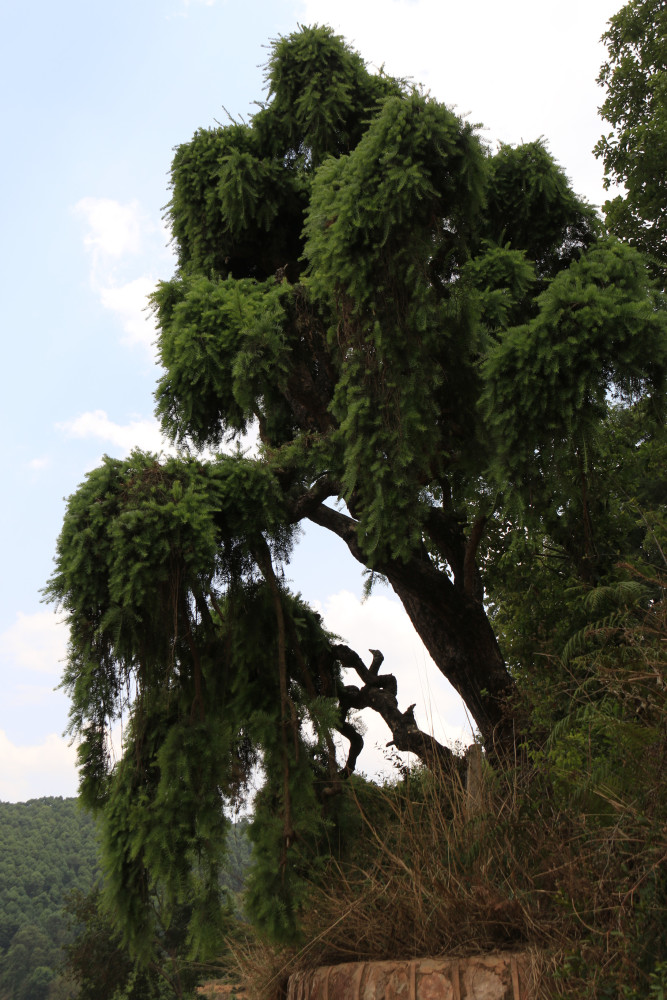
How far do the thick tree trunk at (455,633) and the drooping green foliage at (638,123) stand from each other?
539 centimetres

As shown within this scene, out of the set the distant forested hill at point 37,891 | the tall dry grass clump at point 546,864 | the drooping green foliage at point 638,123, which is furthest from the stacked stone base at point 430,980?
the distant forested hill at point 37,891

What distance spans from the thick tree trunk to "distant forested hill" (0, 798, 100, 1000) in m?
29.4

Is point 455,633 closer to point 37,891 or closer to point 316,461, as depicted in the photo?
point 316,461

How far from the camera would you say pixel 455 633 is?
8.41m

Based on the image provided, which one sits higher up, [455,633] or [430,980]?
[455,633]

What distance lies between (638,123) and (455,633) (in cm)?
785

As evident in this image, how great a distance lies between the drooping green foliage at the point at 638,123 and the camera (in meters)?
11.3

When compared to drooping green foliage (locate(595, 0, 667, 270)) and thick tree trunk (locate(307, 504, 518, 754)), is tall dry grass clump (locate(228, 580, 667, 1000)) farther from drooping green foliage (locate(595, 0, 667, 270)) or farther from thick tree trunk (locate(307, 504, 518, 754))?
drooping green foliage (locate(595, 0, 667, 270))

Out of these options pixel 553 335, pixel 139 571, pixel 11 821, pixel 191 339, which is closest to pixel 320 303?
pixel 191 339

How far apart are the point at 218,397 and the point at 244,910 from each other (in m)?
3.97

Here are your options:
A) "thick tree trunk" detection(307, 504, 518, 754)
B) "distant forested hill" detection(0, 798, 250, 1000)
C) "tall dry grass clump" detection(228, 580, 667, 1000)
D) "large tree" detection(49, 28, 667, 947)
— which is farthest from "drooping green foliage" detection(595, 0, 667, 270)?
"distant forested hill" detection(0, 798, 250, 1000)

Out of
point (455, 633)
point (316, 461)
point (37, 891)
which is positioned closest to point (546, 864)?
point (316, 461)

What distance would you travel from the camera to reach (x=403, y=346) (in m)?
6.32

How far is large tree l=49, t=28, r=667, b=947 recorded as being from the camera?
5.72 metres
